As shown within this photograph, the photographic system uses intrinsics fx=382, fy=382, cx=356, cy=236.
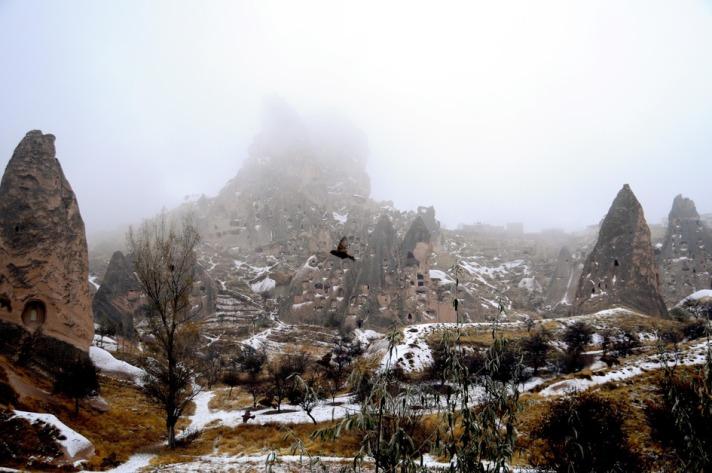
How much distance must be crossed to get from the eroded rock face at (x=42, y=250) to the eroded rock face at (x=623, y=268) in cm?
6876

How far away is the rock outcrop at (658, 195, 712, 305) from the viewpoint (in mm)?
99562

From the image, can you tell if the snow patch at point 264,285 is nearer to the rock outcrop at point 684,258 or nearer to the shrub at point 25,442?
the rock outcrop at point 684,258

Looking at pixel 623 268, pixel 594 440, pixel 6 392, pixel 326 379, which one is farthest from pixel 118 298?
pixel 623 268

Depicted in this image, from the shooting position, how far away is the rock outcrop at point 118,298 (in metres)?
79.9

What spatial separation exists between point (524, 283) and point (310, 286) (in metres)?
91.5

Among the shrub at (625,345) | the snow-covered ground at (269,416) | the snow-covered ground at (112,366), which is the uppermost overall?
the shrub at (625,345)

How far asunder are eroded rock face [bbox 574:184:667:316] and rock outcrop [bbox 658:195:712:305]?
4685cm

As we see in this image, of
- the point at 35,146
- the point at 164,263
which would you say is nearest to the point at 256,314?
the point at 35,146

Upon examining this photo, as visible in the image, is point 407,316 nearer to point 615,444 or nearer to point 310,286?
point 310,286

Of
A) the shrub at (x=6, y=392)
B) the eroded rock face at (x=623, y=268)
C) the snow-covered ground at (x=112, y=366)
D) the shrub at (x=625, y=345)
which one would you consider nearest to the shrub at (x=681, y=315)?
the eroded rock face at (x=623, y=268)

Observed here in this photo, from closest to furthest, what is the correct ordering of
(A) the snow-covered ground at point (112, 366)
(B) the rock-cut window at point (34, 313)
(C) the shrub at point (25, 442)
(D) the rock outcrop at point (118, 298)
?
(C) the shrub at point (25, 442)
(B) the rock-cut window at point (34, 313)
(A) the snow-covered ground at point (112, 366)
(D) the rock outcrop at point (118, 298)

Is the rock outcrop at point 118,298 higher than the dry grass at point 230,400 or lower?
higher

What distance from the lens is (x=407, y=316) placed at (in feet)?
279

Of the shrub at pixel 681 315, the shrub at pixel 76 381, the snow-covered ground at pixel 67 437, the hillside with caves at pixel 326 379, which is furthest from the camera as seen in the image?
the shrub at pixel 681 315
